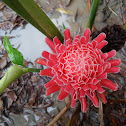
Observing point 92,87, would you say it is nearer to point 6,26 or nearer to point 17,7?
point 17,7

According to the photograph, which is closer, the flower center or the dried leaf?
the flower center

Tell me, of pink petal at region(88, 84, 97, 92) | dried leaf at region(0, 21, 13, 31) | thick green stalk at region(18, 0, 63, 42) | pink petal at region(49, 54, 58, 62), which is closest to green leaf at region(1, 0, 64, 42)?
thick green stalk at region(18, 0, 63, 42)

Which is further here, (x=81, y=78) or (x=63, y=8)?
(x=63, y=8)

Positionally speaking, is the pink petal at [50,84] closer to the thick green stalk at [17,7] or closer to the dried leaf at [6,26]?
the thick green stalk at [17,7]

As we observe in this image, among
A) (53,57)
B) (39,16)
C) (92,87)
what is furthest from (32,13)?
(92,87)

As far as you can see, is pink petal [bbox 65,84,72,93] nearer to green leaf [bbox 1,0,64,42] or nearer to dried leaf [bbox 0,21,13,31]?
green leaf [bbox 1,0,64,42]

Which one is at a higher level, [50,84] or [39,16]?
[39,16]

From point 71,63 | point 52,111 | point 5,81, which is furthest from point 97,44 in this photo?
point 52,111

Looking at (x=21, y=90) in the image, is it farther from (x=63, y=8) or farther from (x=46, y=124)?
(x=63, y=8)
